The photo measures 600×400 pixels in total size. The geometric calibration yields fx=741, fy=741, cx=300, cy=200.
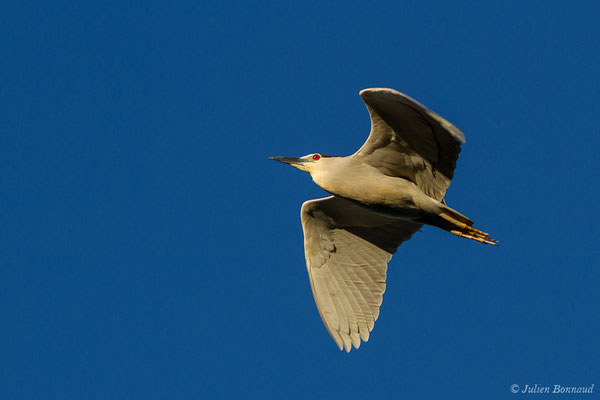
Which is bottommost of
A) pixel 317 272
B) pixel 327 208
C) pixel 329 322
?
pixel 329 322

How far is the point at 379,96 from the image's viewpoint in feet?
29.8

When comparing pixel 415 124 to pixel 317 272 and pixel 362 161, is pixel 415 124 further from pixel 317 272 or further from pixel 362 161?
pixel 317 272

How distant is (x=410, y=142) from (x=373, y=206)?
103cm

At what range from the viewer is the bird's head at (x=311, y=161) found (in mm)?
10438

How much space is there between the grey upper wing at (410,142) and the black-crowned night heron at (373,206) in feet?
0.04

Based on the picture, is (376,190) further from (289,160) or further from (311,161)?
(289,160)

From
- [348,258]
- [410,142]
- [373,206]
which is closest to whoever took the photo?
[410,142]

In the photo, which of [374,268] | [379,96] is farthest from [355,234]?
[379,96]

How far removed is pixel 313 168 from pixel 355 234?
1.51 metres

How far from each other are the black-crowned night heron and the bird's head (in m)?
0.01

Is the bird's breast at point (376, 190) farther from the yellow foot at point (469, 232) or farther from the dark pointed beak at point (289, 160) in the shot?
the dark pointed beak at point (289, 160)

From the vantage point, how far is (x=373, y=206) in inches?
404


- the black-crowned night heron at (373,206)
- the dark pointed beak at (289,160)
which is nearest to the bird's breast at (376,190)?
the black-crowned night heron at (373,206)

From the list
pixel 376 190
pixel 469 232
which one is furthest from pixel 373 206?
pixel 469 232
